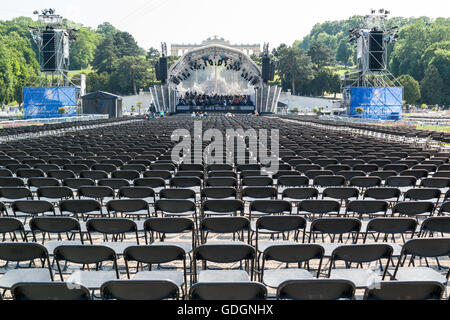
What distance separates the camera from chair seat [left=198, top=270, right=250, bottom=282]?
12.3ft

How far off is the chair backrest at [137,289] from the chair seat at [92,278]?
0.90 m

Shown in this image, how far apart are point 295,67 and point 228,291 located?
285ft

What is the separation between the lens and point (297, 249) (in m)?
3.57

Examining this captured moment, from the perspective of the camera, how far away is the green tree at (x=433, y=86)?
71000 mm

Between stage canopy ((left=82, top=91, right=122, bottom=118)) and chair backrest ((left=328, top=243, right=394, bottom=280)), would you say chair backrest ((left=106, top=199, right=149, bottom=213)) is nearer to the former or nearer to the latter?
chair backrest ((left=328, top=243, right=394, bottom=280))

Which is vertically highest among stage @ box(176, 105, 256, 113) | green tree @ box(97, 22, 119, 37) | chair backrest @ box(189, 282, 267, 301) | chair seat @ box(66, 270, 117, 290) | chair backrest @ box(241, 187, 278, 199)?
green tree @ box(97, 22, 119, 37)

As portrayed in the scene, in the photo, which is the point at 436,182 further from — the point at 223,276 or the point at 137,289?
the point at 137,289

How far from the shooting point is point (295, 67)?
86.1 m

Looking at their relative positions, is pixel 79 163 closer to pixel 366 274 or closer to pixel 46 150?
pixel 46 150

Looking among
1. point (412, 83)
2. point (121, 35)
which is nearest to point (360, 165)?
point (412, 83)

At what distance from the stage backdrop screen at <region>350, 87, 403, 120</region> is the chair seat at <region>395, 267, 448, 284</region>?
41.2m

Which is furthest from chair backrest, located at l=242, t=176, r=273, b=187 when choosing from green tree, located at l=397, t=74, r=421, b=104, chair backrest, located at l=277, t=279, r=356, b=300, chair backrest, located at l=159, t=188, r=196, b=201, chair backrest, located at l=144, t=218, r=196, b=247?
green tree, located at l=397, t=74, r=421, b=104
